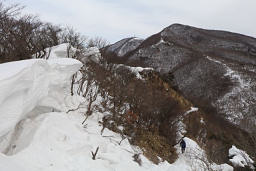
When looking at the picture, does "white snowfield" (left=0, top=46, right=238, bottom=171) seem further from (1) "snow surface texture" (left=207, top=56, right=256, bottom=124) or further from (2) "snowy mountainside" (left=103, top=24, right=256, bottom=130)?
(1) "snow surface texture" (left=207, top=56, right=256, bottom=124)

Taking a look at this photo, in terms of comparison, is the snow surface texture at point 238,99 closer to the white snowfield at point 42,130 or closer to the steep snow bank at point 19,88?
the white snowfield at point 42,130

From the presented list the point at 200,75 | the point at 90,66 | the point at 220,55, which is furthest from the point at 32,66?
the point at 220,55

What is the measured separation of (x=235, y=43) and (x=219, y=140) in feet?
115

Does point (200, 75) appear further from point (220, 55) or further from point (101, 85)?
point (101, 85)

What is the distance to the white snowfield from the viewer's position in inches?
204

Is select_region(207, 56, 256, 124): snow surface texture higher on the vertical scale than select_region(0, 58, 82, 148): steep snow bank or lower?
lower

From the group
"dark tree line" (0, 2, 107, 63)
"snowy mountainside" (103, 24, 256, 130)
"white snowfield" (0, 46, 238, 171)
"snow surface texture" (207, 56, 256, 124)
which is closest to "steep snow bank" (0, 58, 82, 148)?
"white snowfield" (0, 46, 238, 171)

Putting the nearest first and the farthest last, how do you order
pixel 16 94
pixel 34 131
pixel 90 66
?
pixel 16 94
pixel 34 131
pixel 90 66

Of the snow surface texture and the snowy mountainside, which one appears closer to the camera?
the snow surface texture

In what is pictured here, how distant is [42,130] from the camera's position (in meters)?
6.58

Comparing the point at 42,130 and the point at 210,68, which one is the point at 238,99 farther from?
the point at 42,130

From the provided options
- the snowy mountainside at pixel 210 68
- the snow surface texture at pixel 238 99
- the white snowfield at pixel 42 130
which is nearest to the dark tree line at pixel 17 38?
the white snowfield at pixel 42 130

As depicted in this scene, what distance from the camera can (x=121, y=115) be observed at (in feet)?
45.9

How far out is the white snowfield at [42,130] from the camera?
17.0 ft
